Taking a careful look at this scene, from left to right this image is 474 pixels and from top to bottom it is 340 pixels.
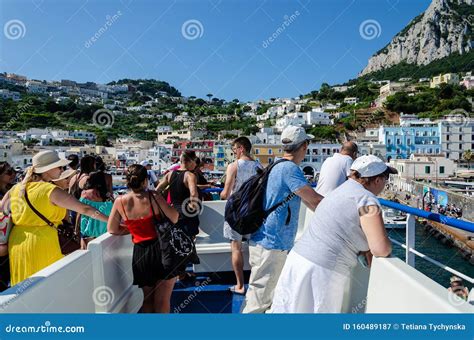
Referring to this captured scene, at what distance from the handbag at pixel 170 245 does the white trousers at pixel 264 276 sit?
1.93 feet

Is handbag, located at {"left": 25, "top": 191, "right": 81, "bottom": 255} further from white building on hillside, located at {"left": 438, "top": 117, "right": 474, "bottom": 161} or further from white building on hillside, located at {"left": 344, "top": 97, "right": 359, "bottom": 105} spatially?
white building on hillside, located at {"left": 344, "top": 97, "right": 359, "bottom": 105}

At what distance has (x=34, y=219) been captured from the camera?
8.07 feet

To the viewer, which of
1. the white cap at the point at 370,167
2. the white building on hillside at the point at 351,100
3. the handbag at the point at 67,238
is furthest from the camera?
the white building on hillside at the point at 351,100

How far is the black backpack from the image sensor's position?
2.45 meters

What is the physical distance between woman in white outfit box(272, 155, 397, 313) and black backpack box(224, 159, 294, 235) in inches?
20.1

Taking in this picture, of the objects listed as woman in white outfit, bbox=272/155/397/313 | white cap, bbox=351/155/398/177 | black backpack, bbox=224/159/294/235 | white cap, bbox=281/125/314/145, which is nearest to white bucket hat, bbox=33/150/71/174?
black backpack, bbox=224/159/294/235

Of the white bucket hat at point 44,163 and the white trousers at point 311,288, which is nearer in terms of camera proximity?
the white trousers at point 311,288

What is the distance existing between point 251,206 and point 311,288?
0.71 m

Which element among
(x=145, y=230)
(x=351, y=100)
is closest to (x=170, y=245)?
(x=145, y=230)

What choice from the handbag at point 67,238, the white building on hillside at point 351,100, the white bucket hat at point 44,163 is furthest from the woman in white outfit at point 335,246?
the white building on hillside at point 351,100

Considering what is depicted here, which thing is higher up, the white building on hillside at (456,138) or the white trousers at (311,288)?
the white building on hillside at (456,138)

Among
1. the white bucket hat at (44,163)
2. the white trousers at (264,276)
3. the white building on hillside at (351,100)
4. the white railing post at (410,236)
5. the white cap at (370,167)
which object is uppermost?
the white building on hillside at (351,100)

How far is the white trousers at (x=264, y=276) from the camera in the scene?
2.53 m

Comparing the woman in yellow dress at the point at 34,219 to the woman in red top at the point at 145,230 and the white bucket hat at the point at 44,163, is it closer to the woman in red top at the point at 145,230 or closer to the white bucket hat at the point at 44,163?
the white bucket hat at the point at 44,163
